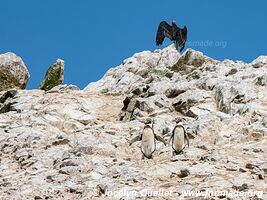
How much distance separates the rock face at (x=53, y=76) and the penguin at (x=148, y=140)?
62.6 feet

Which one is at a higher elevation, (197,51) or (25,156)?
(197,51)

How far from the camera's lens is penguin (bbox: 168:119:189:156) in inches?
905

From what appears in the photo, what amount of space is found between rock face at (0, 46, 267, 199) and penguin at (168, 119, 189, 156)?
0.30 metres

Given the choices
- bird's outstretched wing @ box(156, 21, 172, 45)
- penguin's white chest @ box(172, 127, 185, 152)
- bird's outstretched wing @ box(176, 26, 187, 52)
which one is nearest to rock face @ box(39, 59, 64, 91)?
bird's outstretched wing @ box(156, 21, 172, 45)

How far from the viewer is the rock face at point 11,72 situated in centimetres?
4159

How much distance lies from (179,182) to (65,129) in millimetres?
10729

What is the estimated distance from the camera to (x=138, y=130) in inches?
1056

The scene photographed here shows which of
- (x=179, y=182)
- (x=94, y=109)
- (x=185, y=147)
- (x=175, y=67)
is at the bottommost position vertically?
(x=179, y=182)

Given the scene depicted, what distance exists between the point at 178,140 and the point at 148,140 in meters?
1.23

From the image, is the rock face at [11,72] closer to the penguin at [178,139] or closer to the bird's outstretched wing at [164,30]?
the bird's outstretched wing at [164,30]

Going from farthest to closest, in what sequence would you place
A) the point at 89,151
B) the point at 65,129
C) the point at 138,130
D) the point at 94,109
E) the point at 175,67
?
1. the point at 175,67
2. the point at 94,109
3. the point at 65,129
4. the point at 138,130
5. the point at 89,151

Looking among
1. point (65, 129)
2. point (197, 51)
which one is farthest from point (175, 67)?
point (65, 129)

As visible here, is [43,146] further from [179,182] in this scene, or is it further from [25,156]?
[179,182]

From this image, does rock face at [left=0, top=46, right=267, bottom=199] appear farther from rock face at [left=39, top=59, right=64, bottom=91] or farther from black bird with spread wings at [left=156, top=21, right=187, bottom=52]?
black bird with spread wings at [left=156, top=21, right=187, bottom=52]
